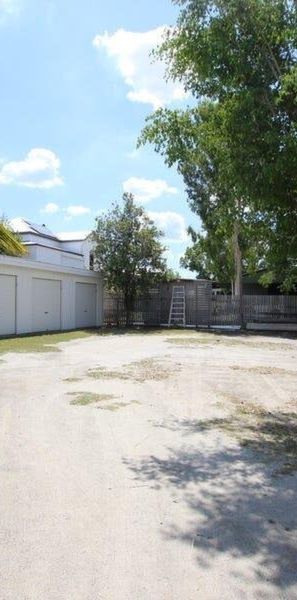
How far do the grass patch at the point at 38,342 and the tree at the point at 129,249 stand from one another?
4.94m

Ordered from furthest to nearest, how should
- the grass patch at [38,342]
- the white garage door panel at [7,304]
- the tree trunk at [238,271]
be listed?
the tree trunk at [238,271], the white garage door panel at [7,304], the grass patch at [38,342]

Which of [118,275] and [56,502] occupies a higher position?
[118,275]

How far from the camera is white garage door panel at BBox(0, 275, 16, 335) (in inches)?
774

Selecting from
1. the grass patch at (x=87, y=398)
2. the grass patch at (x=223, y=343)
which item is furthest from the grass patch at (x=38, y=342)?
the grass patch at (x=87, y=398)

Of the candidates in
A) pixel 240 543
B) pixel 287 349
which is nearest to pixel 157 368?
pixel 287 349

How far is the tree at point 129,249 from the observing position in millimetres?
26016

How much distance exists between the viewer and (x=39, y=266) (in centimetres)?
2128

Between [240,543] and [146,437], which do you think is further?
[146,437]

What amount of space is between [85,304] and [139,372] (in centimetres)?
1505

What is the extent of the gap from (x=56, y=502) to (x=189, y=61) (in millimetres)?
5143

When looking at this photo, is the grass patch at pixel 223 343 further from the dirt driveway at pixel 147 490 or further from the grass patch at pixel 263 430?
the grass patch at pixel 263 430

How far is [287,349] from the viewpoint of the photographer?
17266 mm

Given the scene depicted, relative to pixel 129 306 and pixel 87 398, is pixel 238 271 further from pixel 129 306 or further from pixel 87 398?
pixel 87 398

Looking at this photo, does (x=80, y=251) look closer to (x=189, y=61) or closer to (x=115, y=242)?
(x=115, y=242)
